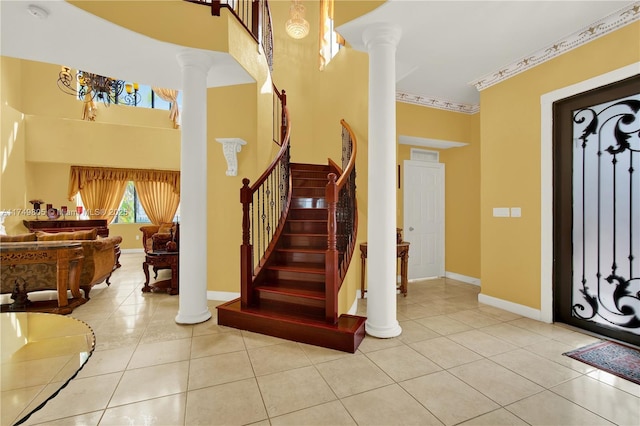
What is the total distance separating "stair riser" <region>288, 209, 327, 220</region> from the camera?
169 inches

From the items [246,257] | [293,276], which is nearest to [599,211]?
[293,276]

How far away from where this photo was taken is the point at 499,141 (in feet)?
13.3

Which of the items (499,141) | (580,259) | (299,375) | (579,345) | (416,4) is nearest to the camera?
(299,375)

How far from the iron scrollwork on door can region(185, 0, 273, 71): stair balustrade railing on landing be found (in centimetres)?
418

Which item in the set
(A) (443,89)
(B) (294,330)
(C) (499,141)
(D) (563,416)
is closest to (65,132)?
(B) (294,330)

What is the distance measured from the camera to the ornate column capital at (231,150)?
13.4 ft

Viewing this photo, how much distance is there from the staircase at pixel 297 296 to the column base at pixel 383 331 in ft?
0.48

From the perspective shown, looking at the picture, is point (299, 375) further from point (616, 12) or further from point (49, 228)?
point (49, 228)

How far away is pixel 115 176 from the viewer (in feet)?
30.2

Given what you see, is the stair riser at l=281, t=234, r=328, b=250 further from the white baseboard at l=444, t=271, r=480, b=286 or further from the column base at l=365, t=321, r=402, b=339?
the white baseboard at l=444, t=271, r=480, b=286

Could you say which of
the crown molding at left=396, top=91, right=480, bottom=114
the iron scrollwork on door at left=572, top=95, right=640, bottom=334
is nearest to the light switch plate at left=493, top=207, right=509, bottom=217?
the iron scrollwork on door at left=572, top=95, right=640, bottom=334

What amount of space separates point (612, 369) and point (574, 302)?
1.04 meters

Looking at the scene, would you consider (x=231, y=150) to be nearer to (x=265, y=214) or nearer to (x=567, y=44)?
(x=265, y=214)

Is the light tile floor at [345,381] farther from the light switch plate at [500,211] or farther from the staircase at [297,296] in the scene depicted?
the light switch plate at [500,211]
